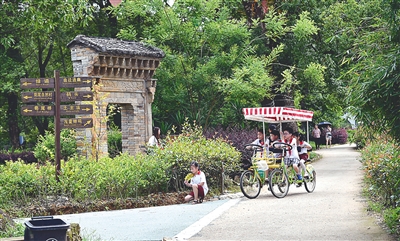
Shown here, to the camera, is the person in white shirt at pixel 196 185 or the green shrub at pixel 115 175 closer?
the green shrub at pixel 115 175

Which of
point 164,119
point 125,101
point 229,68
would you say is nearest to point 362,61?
point 125,101

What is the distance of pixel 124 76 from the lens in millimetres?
24578

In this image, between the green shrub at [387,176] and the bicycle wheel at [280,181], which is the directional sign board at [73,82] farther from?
the green shrub at [387,176]

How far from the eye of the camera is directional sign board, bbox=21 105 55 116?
16594mm

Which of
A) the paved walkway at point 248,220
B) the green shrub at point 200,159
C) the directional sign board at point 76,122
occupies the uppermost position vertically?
the directional sign board at point 76,122

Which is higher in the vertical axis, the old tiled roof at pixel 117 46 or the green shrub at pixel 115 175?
the old tiled roof at pixel 117 46

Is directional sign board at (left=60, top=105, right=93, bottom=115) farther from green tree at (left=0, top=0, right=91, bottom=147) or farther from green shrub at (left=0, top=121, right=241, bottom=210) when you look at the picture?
green tree at (left=0, top=0, right=91, bottom=147)

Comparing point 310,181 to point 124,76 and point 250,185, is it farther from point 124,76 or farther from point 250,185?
point 124,76

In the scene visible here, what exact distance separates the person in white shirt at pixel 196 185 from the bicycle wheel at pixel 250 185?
3.12ft

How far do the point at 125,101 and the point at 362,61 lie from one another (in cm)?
1592

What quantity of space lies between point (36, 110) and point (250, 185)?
5.57 m

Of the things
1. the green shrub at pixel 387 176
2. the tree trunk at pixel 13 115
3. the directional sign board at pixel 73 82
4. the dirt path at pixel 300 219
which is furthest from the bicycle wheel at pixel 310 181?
the tree trunk at pixel 13 115

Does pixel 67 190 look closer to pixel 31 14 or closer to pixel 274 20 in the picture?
pixel 31 14

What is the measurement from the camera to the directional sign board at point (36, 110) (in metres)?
16.6
